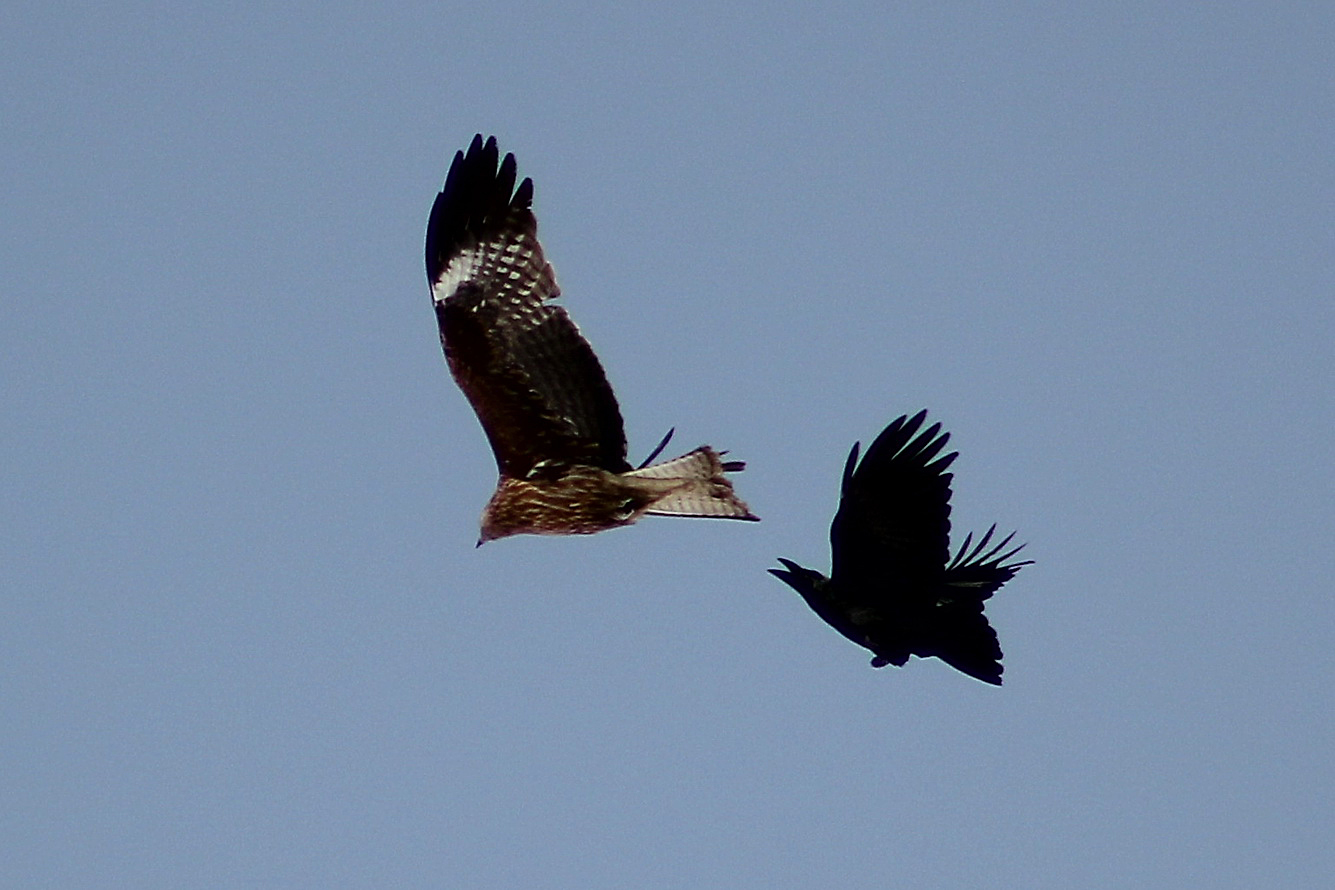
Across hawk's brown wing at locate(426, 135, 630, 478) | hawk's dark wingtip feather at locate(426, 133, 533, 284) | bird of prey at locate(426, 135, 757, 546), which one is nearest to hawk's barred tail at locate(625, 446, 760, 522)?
bird of prey at locate(426, 135, 757, 546)

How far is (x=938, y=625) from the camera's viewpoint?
9.16 metres

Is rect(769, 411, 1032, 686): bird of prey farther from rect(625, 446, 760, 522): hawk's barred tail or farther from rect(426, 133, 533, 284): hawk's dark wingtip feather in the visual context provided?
rect(426, 133, 533, 284): hawk's dark wingtip feather

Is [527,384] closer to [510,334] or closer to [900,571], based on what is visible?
[510,334]

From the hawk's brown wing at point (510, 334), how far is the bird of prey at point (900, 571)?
1.58 m

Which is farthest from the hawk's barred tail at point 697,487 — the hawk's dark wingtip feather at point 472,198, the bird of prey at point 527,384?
the hawk's dark wingtip feather at point 472,198

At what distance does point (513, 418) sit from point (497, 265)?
2.99 feet

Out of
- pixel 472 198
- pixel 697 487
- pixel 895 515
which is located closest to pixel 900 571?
pixel 895 515

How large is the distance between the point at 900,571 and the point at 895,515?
0.27 metres

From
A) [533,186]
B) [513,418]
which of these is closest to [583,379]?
[513,418]

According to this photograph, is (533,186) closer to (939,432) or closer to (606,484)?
(606,484)

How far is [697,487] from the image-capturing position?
9906 millimetres

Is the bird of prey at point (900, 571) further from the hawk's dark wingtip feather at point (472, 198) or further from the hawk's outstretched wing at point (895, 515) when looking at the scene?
the hawk's dark wingtip feather at point (472, 198)

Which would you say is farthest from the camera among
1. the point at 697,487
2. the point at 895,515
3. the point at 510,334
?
the point at 510,334

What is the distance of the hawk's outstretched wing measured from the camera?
8.79 metres
